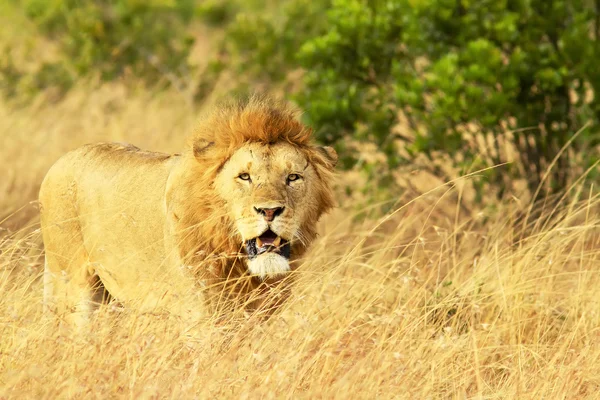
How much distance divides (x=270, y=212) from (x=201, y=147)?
51 centimetres

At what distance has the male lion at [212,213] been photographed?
4477 millimetres

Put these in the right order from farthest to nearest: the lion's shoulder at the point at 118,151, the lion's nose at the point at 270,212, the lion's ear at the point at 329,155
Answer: the lion's shoulder at the point at 118,151 → the lion's ear at the point at 329,155 → the lion's nose at the point at 270,212

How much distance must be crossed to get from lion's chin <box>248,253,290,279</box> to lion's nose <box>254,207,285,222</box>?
0.15 metres

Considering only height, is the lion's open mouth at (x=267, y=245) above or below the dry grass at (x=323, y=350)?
above

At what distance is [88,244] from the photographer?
5383 mm

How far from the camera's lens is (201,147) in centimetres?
470

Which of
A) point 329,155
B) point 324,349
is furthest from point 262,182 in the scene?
point 324,349

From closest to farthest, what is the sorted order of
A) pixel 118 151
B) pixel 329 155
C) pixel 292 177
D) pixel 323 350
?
pixel 323 350, pixel 292 177, pixel 329 155, pixel 118 151

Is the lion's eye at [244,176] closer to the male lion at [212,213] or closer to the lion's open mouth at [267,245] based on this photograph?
the male lion at [212,213]

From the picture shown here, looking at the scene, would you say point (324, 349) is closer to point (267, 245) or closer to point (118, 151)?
point (267, 245)

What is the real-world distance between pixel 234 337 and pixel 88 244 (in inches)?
55.7

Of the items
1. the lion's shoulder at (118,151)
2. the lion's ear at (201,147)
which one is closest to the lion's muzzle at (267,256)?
the lion's ear at (201,147)

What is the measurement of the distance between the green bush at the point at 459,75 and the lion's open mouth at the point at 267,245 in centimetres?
333

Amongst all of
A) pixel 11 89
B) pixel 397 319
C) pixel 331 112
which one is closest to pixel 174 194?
pixel 397 319
